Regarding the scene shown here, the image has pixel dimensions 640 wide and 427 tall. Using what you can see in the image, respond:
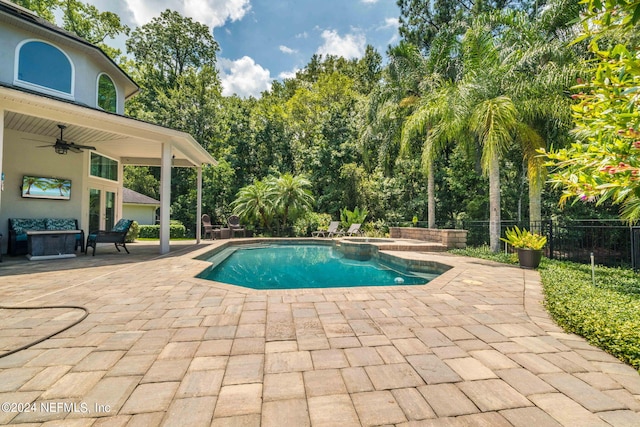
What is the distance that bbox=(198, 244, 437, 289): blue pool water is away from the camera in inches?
274

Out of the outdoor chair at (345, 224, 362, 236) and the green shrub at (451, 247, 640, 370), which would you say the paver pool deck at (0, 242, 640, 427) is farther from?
the outdoor chair at (345, 224, 362, 236)

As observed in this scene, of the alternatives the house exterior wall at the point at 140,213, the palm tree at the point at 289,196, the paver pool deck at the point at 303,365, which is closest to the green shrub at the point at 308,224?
the palm tree at the point at 289,196

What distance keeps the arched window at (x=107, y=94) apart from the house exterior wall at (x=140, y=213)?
11286mm

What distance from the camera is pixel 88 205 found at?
10398mm

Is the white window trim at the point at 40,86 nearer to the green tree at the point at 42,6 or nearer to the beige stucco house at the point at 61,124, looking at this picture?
the beige stucco house at the point at 61,124

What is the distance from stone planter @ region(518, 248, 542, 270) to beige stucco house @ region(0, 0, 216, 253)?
9566mm

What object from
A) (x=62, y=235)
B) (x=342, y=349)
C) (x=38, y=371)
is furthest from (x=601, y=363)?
(x=62, y=235)

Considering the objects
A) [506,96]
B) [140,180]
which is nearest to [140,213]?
[140,180]

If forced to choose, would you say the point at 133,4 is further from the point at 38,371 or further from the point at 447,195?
the point at 38,371

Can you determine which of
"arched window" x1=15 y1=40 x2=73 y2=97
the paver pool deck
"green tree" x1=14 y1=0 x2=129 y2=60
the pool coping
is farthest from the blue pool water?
"green tree" x1=14 y1=0 x2=129 y2=60

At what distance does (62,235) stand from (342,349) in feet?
29.2

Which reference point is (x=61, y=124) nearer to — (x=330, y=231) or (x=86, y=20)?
(x=330, y=231)

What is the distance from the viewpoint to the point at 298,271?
27.5ft

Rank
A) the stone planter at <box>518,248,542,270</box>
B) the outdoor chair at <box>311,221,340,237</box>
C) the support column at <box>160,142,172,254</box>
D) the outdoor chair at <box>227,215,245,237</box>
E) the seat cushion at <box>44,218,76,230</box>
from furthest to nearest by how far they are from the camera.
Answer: the outdoor chair at <box>311,221,340,237</box>, the outdoor chair at <box>227,215,245,237</box>, the seat cushion at <box>44,218,76,230</box>, the support column at <box>160,142,172,254</box>, the stone planter at <box>518,248,542,270</box>
